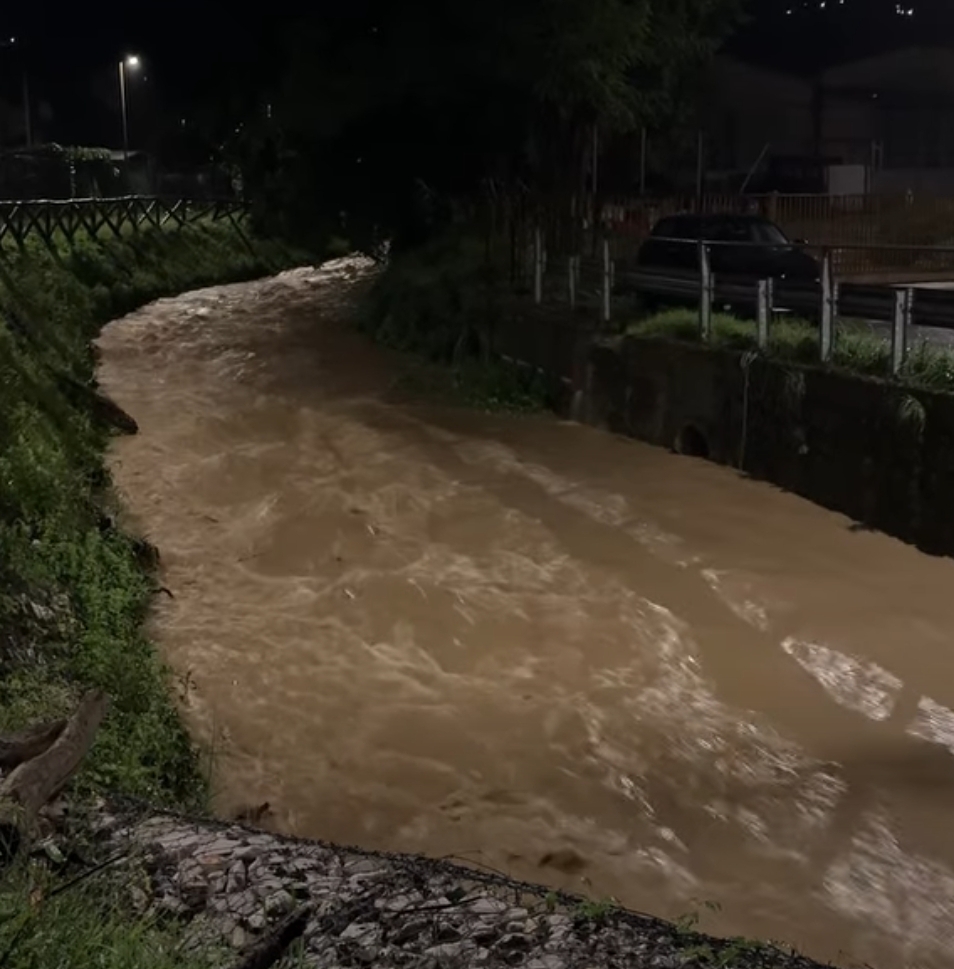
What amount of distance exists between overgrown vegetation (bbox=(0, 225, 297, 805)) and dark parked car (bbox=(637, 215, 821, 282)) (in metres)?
7.21

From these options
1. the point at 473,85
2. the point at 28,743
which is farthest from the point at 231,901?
the point at 473,85

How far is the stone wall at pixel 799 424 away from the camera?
11.1 metres

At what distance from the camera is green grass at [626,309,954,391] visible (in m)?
11.3

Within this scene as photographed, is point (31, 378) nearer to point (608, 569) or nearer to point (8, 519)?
point (8, 519)

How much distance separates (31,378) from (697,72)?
14418 millimetres

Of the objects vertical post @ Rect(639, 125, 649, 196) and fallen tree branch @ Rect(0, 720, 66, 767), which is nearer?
fallen tree branch @ Rect(0, 720, 66, 767)

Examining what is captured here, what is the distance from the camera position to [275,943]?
423 cm

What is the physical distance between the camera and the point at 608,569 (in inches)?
436

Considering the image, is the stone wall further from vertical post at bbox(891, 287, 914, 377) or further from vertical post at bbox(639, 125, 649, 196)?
vertical post at bbox(639, 125, 649, 196)

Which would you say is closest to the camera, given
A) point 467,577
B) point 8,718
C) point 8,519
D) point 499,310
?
point 8,718

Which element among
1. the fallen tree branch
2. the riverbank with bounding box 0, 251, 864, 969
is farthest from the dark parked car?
the fallen tree branch

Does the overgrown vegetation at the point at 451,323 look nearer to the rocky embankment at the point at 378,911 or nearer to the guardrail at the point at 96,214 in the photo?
the guardrail at the point at 96,214

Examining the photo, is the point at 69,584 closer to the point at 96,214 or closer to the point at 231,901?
the point at 231,901

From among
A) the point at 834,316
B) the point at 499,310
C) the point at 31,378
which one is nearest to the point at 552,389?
the point at 499,310
